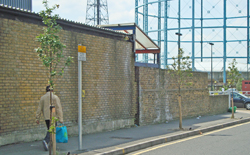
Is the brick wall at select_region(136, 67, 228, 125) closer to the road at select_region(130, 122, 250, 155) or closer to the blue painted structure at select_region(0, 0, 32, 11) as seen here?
the road at select_region(130, 122, 250, 155)

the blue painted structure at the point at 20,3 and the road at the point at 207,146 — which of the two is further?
the blue painted structure at the point at 20,3

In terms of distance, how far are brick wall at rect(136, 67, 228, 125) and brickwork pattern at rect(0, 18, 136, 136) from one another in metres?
0.67

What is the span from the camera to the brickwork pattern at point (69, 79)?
339 inches

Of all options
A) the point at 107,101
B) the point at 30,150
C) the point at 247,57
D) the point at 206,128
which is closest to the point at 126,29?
the point at 107,101

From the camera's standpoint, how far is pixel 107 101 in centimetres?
1209

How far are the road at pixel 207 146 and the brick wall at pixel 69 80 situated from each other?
3098 millimetres

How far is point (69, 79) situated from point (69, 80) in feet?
0.11

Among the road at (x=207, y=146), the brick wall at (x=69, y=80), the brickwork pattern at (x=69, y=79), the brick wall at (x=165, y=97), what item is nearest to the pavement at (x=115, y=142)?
the road at (x=207, y=146)

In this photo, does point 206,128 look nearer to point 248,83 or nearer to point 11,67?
point 11,67

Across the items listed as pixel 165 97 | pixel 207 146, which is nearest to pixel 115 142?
pixel 207 146

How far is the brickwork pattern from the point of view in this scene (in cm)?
860

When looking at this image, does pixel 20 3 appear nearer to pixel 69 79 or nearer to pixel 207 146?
pixel 69 79

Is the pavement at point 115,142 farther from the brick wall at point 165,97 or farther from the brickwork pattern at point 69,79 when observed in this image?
the brick wall at point 165,97

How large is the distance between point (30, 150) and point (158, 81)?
819 centimetres
